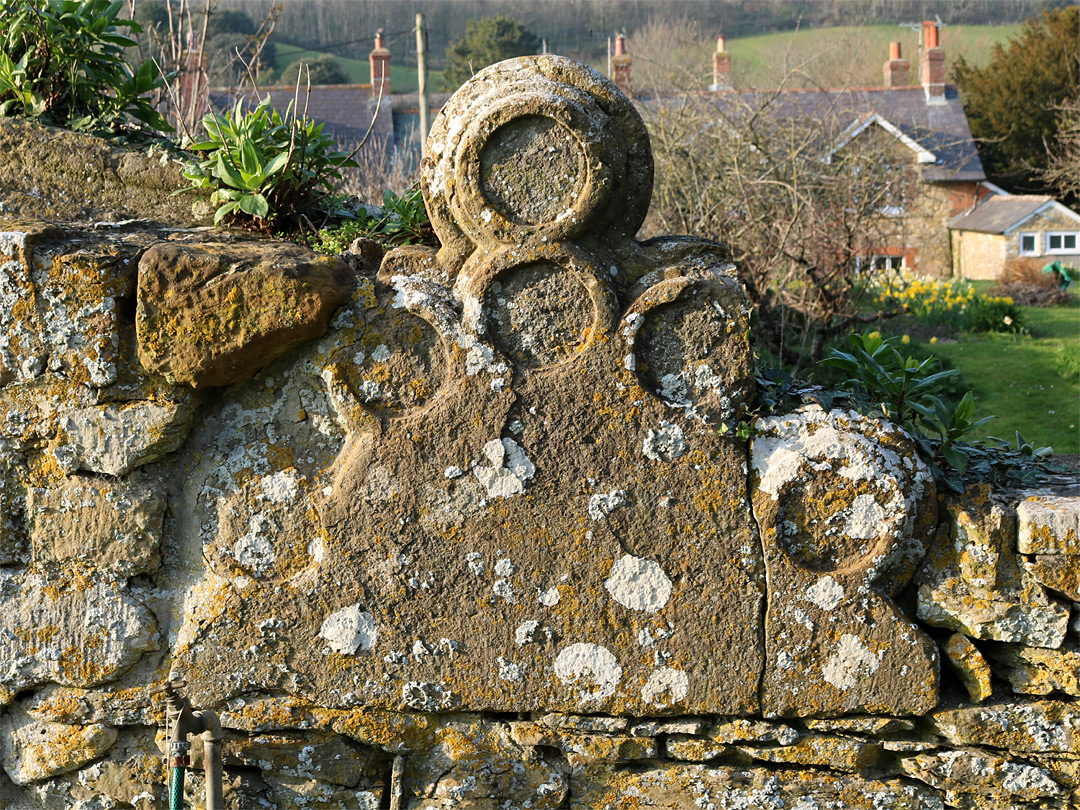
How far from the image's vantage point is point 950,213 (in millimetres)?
26484

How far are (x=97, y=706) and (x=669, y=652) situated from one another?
1.56 m

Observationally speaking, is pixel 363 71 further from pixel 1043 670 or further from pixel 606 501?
pixel 1043 670

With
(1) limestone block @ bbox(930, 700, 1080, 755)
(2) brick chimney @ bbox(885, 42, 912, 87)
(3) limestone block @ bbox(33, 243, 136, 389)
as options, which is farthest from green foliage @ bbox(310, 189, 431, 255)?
(2) brick chimney @ bbox(885, 42, 912, 87)

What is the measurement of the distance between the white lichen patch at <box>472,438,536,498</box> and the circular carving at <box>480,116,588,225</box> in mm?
603

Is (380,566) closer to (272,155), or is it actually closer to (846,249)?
(272,155)

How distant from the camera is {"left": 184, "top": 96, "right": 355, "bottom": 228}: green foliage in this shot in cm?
282

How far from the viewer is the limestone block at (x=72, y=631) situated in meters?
2.54

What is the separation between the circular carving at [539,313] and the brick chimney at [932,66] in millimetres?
28325

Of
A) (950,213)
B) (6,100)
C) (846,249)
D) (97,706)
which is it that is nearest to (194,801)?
(97,706)

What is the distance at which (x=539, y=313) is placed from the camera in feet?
8.15

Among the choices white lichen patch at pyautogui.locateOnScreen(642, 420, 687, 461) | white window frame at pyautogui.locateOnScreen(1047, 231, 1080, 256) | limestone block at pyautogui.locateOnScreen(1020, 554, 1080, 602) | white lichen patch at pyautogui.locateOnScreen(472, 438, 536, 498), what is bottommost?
limestone block at pyautogui.locateOnScreen(1020, 554, 1080, 602)

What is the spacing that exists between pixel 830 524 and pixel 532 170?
122 cm

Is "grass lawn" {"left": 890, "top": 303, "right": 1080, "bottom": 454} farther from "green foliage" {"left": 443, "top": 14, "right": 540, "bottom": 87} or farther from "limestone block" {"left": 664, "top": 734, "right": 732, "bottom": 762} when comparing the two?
"green foliage" {"left": 443, "top": 14, "right": 540, "bottom": 87}

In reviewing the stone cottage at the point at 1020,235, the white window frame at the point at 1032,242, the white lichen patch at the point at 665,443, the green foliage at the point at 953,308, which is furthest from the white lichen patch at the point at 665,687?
the white window frame at the point at 1032,242
